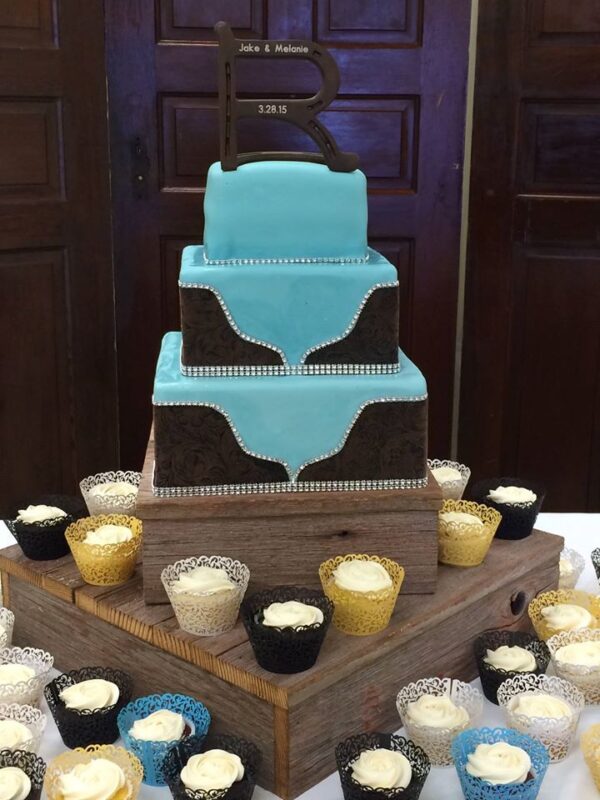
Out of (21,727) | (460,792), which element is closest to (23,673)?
(21,727)

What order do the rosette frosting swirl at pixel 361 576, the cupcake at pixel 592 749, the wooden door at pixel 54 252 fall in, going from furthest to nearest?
the wooden door at pixel 54 252 → the rosette frosting swirl at pixel 361 576 → the cupcake at pixel 592 749

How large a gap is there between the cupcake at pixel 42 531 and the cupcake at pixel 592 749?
Answer: 0.74m

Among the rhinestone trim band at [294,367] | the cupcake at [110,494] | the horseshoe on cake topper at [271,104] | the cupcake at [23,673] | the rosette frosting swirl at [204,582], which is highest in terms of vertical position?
the horseshoe on cake topper at [271,104]

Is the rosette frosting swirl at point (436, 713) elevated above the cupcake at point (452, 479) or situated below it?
below

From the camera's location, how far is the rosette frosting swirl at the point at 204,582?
1198 millimetres

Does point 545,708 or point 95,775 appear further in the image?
point 545,708

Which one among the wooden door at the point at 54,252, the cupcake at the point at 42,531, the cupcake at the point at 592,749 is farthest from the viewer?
the wooden door at the point at 54,252

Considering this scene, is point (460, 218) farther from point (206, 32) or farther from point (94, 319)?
point (94, 319)

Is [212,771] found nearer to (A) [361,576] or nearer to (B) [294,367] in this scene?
(A) [361,576]

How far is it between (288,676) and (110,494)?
0.58m

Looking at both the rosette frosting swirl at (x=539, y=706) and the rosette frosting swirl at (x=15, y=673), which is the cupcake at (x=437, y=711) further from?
the rosette frosting swirl at (x=15, y=673)

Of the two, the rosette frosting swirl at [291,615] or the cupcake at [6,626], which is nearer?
the rosette frosting swirl at [291,615]

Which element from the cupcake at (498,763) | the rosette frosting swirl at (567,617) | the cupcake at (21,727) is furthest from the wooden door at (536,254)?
the cupcake at (21,727)

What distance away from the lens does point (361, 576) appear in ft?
4.05
